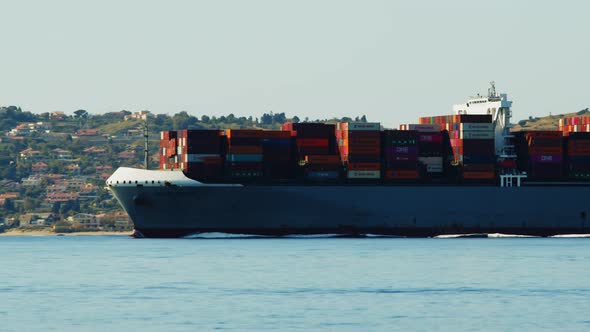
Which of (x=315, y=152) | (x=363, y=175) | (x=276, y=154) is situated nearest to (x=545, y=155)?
(x=363, y=175)

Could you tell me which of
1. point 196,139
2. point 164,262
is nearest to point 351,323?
point 164,262

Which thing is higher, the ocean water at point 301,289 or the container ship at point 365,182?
the container ship at point 365,182

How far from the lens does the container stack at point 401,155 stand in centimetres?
11612

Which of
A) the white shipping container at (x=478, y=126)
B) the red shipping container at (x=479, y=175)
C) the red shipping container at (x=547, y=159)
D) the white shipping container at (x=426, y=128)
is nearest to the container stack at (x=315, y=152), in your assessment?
the white shipping container at (x=426, y=128)

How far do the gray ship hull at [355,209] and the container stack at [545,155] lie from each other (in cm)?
125

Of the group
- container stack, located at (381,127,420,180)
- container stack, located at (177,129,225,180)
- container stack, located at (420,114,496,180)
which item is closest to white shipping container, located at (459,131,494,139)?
container stack, located at (420,114,496,180)

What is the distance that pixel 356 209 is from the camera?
117 m

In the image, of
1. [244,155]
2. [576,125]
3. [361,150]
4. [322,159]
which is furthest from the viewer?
[576,125]

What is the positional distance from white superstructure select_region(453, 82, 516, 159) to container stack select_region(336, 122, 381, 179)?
12.5 m

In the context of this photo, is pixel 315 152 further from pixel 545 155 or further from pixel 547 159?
pixel 547 159

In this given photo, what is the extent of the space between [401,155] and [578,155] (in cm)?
1592

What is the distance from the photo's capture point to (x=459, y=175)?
388ft

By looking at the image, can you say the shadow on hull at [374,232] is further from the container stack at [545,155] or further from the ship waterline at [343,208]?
the container stack at [545,155]

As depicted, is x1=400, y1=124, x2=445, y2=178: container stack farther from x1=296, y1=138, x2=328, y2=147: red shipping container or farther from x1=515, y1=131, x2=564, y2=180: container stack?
x1=296, y1=138, x2=328, y2=147: red shipping container
